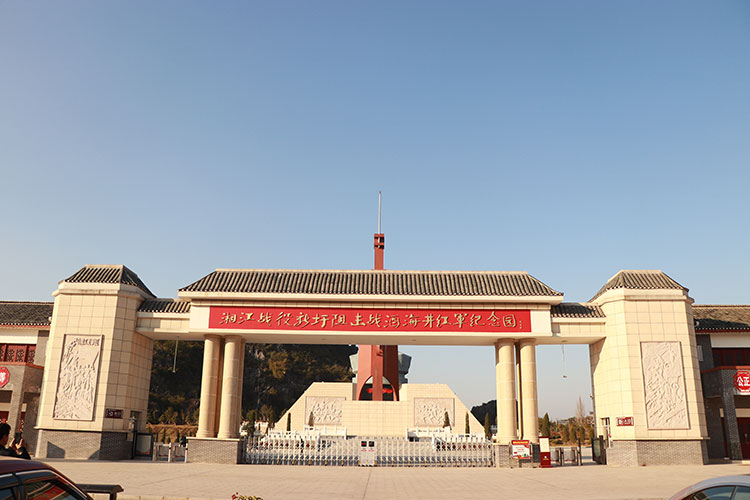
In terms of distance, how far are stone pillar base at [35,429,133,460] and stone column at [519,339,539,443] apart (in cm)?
1486

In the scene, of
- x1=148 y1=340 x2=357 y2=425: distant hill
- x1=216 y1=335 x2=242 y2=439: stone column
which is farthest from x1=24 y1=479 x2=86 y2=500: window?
x1=148 y1=340 x2=357 y2=425: distant hill

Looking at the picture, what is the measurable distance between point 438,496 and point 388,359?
1122 inches

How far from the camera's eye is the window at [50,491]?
12.0 ft

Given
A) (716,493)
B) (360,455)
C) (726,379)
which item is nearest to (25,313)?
(360,455)

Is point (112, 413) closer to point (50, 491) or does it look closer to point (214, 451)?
point (214, 451)

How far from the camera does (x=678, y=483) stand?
46.3ft

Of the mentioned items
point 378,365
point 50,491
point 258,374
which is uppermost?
point 258,374

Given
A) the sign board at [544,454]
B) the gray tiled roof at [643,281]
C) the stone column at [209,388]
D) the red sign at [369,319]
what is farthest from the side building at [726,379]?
the stone column at [209,388]

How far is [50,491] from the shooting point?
3.89 m

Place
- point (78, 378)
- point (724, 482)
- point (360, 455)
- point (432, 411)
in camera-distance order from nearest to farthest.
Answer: point (724, 482)
point (360, 455)
point (78, 378)
point (432, 411)

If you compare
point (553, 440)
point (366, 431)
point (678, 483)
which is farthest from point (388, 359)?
point (678, 483)

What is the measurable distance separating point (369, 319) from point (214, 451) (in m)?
7.20

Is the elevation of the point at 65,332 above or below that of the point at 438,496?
above

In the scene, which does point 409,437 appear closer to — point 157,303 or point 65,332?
point 157,303
